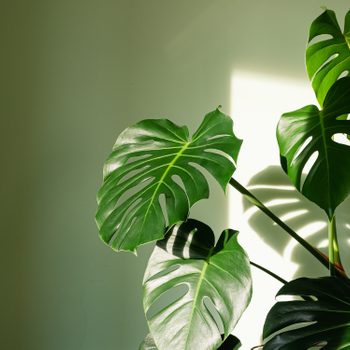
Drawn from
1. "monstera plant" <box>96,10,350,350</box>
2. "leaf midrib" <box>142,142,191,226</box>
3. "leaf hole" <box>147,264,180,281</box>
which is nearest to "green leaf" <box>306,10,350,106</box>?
"monstera plant" <box>96,10,350,350</box>

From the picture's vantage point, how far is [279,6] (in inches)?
52.0

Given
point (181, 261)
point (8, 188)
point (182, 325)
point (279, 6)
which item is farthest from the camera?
point (279, 6)

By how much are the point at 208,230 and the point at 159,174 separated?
0.18 meters

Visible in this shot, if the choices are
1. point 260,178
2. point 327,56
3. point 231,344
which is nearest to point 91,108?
point 260,178

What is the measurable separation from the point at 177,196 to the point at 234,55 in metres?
0.70

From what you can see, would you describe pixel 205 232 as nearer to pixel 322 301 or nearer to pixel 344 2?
pixel 322 301

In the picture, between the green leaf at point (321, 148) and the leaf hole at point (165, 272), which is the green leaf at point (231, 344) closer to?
the leaf hole at point (165, 272)

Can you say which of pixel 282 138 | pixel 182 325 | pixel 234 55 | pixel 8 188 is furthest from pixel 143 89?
pixel 182 325

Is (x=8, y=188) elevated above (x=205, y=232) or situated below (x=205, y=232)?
above

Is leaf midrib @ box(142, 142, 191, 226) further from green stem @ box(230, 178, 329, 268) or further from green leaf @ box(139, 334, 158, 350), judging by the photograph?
green leaf @ box(139, 334, 158, 350)

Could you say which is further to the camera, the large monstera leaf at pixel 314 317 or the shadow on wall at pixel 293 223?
the shadow on wall at pixel 293 223

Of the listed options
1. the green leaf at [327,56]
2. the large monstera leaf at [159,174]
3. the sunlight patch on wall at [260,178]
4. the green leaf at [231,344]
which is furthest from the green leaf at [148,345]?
the green leaf at [327,56]

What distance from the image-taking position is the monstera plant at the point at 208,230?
2.33 feet

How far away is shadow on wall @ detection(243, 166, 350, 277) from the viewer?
1.27m
